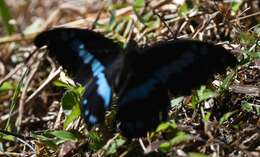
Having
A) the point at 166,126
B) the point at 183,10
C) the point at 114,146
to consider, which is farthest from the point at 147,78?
the point at 183,10

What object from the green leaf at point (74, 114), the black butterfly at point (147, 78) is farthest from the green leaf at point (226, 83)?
the green leaf at point (74, 114)

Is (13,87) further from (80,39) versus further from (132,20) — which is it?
(80,39)

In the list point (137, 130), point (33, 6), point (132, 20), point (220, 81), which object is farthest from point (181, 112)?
point (33, 6)

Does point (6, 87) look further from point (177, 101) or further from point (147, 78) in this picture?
point (147, 78)

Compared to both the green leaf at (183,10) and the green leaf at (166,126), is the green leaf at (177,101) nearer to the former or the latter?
the green leaf at (166,126)

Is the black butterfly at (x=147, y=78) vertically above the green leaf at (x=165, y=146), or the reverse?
the black butterfly at (x=147, y=78)
